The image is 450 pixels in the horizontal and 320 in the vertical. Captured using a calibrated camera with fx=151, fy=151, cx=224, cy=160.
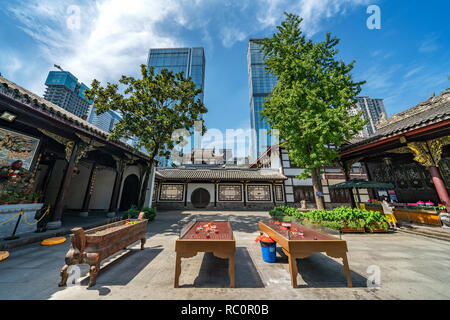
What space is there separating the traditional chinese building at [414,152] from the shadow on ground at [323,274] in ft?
21.1

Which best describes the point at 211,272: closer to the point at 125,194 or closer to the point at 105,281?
the point at 105,281

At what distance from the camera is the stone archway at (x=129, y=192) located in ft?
36.9

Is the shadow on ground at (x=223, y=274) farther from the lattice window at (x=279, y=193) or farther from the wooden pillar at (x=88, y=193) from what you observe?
the lattice window at (x=279, y=193)

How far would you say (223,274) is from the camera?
117 inches

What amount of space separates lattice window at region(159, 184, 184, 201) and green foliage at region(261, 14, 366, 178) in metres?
10.3

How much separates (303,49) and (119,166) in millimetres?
12483

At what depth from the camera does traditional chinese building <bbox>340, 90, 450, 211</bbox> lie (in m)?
5.98

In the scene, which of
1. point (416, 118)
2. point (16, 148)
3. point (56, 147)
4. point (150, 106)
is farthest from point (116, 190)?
point (416, 118)

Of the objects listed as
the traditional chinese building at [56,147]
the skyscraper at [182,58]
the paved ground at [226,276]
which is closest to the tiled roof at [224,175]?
the traditional chinese building at [56,147]

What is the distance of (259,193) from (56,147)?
1385cm

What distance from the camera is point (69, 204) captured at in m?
10.5

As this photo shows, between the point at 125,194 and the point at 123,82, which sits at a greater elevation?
the point at 123,82

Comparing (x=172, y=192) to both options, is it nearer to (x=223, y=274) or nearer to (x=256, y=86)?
(x=223, y=274)
